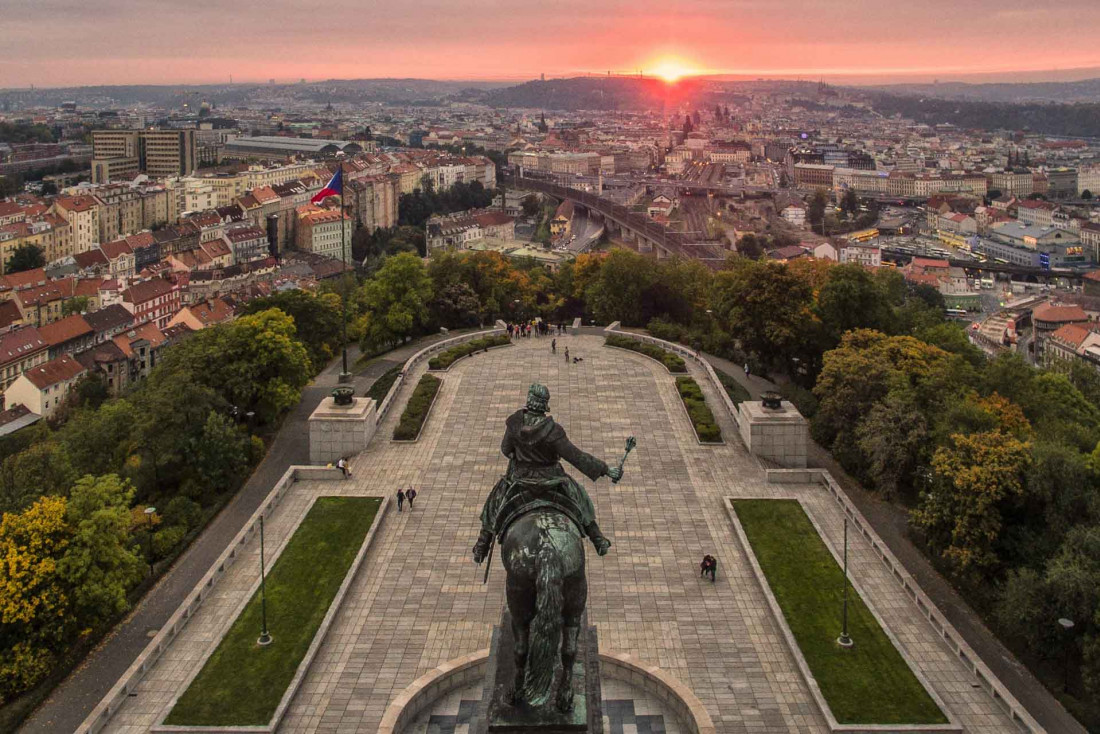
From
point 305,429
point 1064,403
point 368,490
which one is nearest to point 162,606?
point 368,490

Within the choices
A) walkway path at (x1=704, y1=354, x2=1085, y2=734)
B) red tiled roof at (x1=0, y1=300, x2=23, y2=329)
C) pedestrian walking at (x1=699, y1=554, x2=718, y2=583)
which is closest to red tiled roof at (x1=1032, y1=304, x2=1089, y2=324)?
walkway path at (x1=704, y1=354, x2=1085, y2=734)

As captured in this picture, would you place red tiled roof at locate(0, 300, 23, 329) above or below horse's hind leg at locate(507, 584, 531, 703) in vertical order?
below

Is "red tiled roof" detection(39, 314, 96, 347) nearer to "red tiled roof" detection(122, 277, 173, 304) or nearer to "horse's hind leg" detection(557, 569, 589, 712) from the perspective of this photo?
"red tiled roof" detection(122, 277, 173, 304)

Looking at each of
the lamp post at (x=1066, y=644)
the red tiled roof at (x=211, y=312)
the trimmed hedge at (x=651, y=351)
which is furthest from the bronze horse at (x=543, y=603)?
the red tiled roof at (x=211, y=312)

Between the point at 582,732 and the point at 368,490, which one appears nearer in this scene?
the point at 582,732

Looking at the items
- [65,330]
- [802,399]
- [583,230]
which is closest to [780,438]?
[802,399]

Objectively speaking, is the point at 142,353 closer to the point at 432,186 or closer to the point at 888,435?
the point at 888,435
